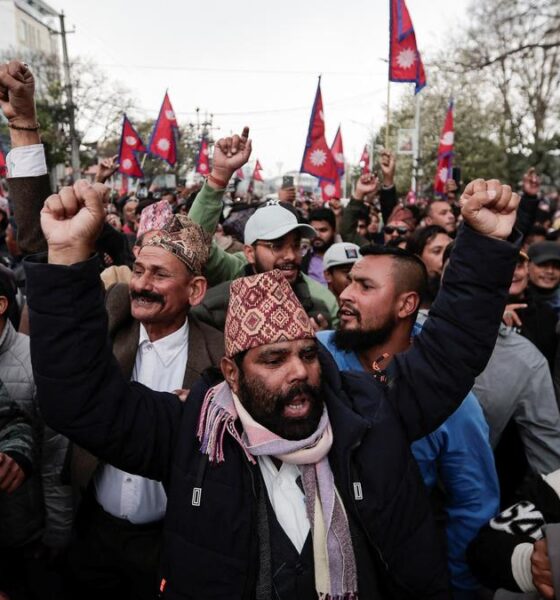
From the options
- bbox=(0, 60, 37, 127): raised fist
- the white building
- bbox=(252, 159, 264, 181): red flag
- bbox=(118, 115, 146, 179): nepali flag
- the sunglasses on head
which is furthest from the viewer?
the white building

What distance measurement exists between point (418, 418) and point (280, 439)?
1.57 ft

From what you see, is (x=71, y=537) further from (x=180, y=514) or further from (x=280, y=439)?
(x=280, y=439)

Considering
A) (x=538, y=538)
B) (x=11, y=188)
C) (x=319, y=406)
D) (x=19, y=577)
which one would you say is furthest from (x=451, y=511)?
(x=11, y=188)

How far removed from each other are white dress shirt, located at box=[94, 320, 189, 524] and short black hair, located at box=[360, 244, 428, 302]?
41.2 inches

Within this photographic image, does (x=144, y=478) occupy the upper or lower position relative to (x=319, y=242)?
lower

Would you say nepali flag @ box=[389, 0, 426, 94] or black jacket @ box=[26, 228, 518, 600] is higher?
nepali flag @ box=[389, 0, 426, 94]

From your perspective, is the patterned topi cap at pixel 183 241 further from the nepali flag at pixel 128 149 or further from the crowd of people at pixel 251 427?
the nepali flag at pixel 128 149

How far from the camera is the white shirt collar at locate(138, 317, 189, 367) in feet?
8.47

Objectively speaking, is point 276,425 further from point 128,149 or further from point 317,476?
point 128,149

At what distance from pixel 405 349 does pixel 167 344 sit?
1.15 m

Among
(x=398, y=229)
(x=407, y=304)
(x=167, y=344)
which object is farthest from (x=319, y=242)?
(x=167, y=344)

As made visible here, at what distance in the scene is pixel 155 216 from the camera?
309 cm

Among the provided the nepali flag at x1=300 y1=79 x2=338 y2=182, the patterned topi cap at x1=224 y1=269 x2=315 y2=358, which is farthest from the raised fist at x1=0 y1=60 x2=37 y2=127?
the nepali flag at x1=300 y1=79 x2=338 y2=182

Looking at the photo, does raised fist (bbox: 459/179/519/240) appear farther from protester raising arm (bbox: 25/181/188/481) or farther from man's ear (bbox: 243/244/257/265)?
man's ear (bbox: 243/244/257/265)
